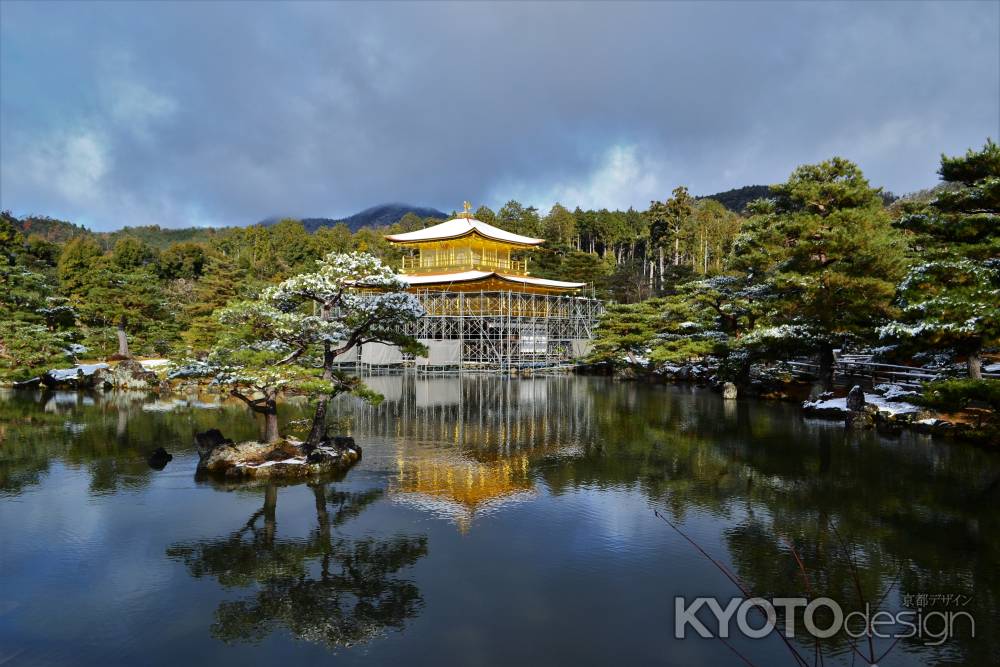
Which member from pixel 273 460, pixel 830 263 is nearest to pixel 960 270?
pixel 830 263

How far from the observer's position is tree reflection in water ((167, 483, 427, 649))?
5.36 metres

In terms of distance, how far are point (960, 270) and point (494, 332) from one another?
79.7ft

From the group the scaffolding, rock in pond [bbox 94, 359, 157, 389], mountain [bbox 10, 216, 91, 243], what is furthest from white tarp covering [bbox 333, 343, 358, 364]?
mountain [bbox 10, 216, 91, 243]

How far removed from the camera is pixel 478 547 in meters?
7.18

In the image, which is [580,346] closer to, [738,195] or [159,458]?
[159,458]

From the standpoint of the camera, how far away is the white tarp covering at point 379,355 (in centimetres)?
3272

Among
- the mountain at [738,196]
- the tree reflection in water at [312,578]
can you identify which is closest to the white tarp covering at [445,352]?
the tree reflection in water at [312,578]

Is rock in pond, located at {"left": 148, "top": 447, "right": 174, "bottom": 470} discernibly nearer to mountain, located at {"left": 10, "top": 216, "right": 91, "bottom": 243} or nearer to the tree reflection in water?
the tree reflection in water

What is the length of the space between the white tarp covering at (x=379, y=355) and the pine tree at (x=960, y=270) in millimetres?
24717

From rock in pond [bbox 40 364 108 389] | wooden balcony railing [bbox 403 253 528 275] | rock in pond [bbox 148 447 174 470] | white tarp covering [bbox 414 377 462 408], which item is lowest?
rock in pond [bbox 148 447 174 470]

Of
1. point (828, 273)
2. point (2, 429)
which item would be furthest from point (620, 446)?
point (2, 429)

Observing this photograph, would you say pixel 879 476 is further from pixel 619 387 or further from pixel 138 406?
pixel 138 406

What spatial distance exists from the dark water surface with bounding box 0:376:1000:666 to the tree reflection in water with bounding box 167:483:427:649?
27 millimetres

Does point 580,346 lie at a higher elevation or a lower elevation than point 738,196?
lower
